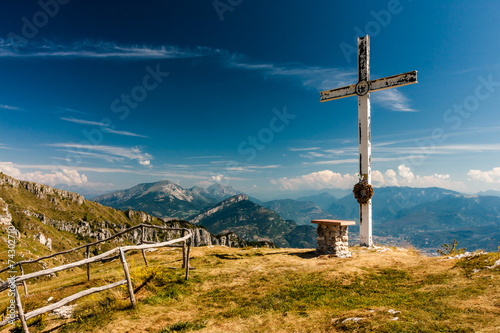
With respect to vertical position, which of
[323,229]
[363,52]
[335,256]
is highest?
[363,52]

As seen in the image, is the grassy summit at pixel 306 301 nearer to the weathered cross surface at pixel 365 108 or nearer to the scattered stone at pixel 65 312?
the scattered stone at pixel 65 312

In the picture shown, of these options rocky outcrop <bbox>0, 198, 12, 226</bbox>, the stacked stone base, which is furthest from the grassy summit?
rocky outcrop <bbox>0, 198, 12, 226</bbox>

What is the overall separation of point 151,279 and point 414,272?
38.5 feet

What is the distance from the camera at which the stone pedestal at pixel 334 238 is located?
16.9 metres

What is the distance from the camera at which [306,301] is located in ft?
28.6

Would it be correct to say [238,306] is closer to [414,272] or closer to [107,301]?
[107,301]

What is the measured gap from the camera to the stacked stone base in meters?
16.9

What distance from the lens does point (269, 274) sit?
12.4 meters

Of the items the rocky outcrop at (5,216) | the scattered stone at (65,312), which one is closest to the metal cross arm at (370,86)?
the scattered stone at (65,312)

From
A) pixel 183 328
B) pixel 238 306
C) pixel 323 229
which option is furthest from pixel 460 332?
pixel 323 229

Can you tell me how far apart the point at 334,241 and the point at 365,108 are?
12.3m

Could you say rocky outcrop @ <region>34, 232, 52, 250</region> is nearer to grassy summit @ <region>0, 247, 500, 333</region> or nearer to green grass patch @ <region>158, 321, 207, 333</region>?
grassy summit @ <region>0, 247, 500, 333</region>

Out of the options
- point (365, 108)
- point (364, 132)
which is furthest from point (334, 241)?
point (365, 108)

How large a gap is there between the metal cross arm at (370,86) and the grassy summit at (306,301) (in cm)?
1447
